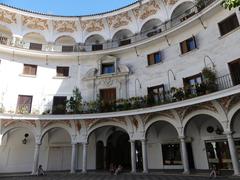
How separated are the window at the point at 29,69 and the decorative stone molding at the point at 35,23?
413cm

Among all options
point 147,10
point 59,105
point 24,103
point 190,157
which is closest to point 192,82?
point 190,157

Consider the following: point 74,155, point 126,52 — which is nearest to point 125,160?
point 74,155

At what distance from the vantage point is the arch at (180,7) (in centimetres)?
1694

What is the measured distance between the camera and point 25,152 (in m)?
17.6

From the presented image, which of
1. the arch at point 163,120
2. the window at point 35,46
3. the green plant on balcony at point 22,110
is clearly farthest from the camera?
the window at point 35,46

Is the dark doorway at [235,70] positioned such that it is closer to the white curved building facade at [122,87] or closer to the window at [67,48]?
the white curved building facade at [122,87]

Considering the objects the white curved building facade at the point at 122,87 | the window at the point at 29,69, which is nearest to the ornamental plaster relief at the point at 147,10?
the white curved building facade at the point at 122,87

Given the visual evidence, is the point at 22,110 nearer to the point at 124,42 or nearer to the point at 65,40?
the point at 65,40

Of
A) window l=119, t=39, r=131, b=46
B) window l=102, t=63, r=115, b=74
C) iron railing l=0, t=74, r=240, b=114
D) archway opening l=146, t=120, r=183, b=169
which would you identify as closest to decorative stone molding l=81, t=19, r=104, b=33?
window l=119, t=39, r=131, b=46

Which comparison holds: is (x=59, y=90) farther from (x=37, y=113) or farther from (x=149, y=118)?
(x=149, y=118)

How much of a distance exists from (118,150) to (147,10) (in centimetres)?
1293

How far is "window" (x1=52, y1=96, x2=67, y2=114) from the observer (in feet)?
55.0

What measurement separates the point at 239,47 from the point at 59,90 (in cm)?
1406

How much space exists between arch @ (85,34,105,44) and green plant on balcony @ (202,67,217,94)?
1101 centimetres
